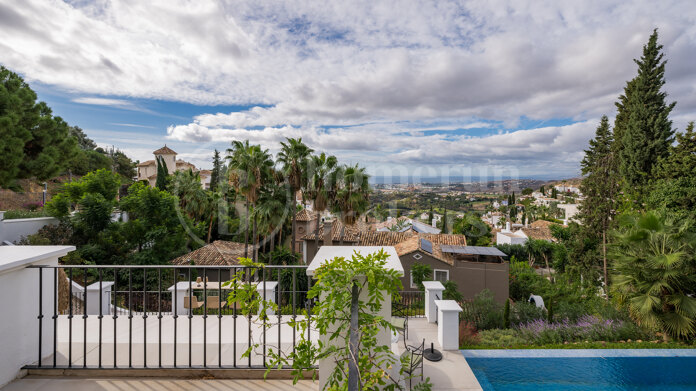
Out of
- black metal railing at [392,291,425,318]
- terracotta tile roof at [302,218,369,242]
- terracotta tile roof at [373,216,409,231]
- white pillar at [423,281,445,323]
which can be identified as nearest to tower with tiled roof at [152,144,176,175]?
terracotta tile roof at [373,216,409,231]

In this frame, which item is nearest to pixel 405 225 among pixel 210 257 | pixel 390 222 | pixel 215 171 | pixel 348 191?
pixel 390 222

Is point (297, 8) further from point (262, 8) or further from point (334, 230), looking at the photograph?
point (334, 230)

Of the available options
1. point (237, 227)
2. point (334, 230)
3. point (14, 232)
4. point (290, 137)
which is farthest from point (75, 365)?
point (237, 227)

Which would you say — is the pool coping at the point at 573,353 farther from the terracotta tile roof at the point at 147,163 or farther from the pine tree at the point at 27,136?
the terracotta tile roof at the point at 147,163

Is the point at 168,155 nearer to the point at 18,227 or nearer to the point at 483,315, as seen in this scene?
the point at 18,227

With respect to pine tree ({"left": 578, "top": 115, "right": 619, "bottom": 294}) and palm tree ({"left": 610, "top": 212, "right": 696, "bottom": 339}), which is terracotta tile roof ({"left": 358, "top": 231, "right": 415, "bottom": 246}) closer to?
pine tree ({"left": 578, "top": 115, "right": 619, "bottom": 294})

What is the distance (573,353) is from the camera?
5.68 meters

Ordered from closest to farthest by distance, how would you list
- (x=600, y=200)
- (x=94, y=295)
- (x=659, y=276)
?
(x=94, y=295) < (x=659, y=276) < (x=600, y=200)

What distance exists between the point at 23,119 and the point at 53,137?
1.33 meters

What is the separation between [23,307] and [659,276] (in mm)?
9495

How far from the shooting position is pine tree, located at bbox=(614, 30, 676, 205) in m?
16.2

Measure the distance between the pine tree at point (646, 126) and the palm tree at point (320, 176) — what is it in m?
15.2

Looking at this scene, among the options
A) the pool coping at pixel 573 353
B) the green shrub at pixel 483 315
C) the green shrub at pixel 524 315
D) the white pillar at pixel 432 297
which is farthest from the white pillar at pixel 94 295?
the green shrub at pixel 524 315

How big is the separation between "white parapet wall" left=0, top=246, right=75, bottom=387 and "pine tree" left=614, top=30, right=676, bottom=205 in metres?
21.0
